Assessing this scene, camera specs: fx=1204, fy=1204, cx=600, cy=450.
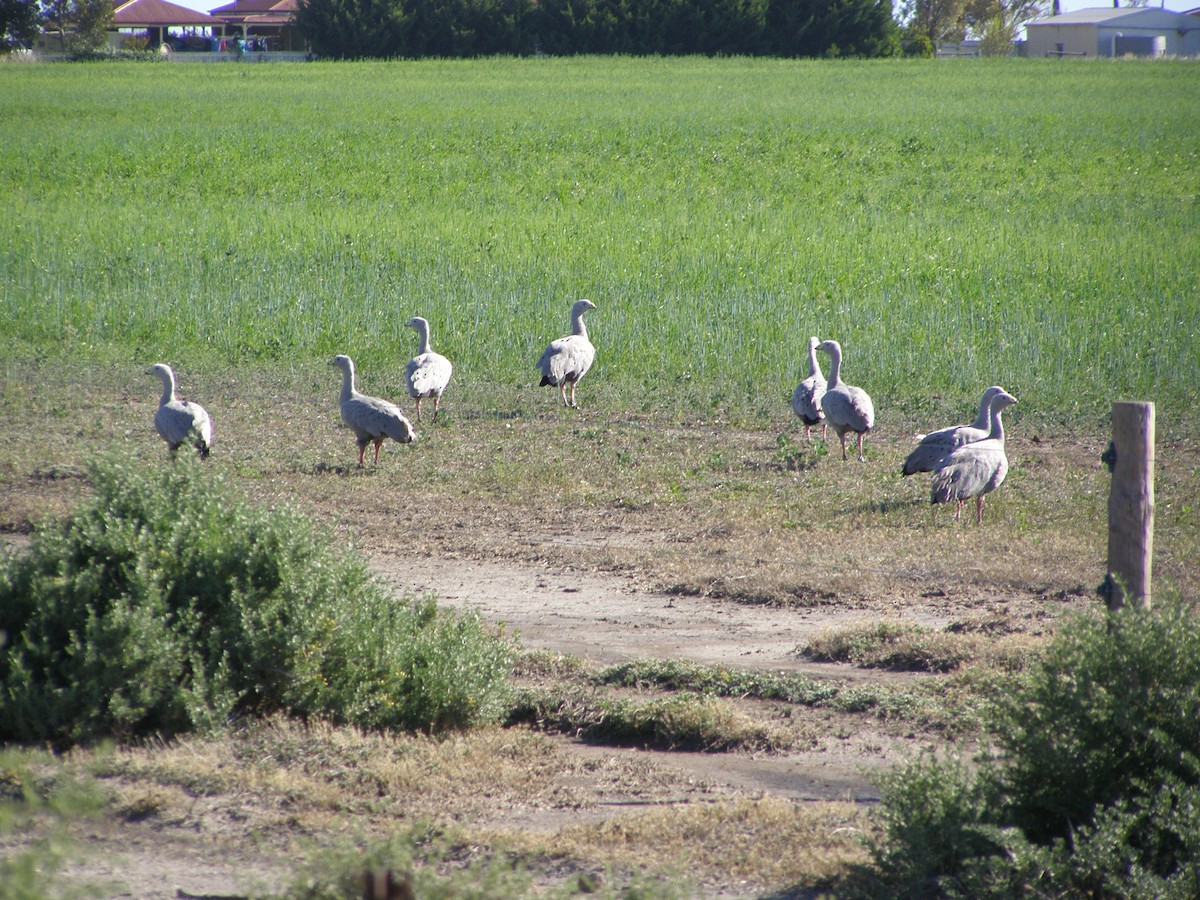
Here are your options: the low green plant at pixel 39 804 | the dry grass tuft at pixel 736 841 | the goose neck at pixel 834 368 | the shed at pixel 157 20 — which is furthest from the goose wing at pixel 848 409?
the shed at pixel 157 20

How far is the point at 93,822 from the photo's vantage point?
15.9 ft

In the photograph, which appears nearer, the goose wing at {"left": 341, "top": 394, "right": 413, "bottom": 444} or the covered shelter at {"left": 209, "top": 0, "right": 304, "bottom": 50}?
the goose wing at {"left": 341, "top": 394, "right": 413, "bottom": 444}

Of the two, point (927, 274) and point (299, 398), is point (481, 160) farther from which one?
point (299, 398)

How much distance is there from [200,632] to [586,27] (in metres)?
67.0

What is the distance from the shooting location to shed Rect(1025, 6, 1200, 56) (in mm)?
82750

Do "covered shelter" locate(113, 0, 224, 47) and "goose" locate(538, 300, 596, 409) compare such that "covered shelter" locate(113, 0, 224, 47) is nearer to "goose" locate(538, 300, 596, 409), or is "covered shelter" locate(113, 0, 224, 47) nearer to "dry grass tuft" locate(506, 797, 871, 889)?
"goose" locate(538, 300, 596, 409)

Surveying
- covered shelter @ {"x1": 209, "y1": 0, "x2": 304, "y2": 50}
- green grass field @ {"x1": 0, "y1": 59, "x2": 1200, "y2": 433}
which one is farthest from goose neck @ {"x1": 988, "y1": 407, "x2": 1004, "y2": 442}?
covered shelter @ {"x1": 209, "y1": 0, "x2": 304, "y2": 50}

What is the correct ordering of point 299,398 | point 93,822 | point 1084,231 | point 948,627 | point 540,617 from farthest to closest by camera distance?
point 1084,231
point 299,398
point 540,617
point 948,627
point 93,822

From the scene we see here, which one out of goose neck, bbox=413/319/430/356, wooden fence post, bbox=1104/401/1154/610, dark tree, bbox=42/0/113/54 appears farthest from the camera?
dark tree, bbox=42/0/113/54

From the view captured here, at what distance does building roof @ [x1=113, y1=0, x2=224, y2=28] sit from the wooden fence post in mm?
101753

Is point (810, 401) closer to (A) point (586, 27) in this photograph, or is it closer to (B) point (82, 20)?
(A) point (586, 27)

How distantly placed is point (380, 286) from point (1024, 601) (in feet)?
42.8

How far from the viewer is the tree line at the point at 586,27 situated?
67625mm

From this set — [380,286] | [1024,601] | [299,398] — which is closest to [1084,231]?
[380,286]
